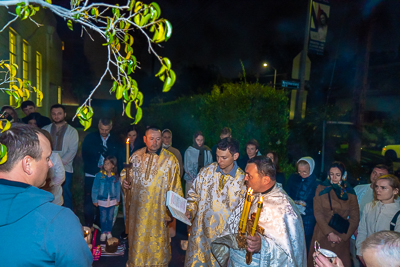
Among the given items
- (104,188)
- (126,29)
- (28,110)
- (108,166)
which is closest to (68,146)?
(108,166)

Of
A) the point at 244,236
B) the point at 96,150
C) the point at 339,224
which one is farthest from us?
the point at 96,150

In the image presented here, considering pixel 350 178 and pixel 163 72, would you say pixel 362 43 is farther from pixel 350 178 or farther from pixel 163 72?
pixel 163 72

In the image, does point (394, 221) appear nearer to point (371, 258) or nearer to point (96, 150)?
point (371, 258)

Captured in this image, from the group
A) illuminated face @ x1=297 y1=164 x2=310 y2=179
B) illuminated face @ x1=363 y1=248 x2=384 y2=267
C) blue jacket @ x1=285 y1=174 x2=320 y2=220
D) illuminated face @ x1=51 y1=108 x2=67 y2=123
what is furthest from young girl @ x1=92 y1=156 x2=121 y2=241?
illuminated face @ x1=363 y1=248 x2=384 y2=267

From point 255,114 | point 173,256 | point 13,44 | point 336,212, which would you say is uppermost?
point 13,44

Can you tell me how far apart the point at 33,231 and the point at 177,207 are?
2.05 m

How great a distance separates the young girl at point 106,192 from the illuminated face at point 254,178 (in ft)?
11.3

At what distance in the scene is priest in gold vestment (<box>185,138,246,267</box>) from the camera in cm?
387

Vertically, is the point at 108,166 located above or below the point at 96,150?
below

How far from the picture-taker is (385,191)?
392 cm

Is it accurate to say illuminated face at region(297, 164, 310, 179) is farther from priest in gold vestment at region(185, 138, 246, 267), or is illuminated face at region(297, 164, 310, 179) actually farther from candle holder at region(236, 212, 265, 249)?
candle holder at region(236, 212, 265, 249)

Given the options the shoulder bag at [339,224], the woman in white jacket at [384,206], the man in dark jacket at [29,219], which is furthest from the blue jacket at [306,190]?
A: the man in dark jacket at [29,219]

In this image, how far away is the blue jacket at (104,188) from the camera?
5.60 m

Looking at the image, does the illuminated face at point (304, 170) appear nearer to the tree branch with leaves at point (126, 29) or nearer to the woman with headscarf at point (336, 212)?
the woman with headscarf at point (336, 212)
